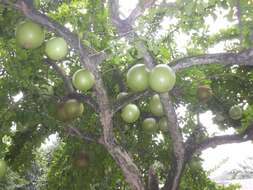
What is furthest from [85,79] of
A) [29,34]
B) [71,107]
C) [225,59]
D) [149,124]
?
[149,124]

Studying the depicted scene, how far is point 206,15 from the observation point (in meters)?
4.25

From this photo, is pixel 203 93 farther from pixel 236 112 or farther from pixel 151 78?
pixel 151 78

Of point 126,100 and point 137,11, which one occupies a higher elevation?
point 137,11

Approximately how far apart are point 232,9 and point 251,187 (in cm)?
1108

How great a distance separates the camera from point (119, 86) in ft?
16.5

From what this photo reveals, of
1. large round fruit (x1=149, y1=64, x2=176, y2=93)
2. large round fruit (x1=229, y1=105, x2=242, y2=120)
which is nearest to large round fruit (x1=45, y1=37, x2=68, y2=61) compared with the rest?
large round fruit (x1=149, y1=64, x2=176, y2=93)

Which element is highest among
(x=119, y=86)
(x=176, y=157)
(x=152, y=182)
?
(x=119, y=86)

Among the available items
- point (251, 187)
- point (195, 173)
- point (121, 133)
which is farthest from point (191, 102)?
point (251, 187)

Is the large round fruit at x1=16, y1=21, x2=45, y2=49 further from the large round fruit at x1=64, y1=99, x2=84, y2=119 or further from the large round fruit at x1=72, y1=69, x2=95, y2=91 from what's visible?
the large round fruit at x1=64, y1=99, x2=84, y2=119

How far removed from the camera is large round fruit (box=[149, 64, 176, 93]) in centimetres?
337

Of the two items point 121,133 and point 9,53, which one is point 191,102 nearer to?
point 121,133

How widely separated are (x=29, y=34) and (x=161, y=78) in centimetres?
112

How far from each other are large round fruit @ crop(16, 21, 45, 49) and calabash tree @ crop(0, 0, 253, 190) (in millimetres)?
32

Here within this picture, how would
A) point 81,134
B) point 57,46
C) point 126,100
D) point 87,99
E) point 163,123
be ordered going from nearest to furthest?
point 57,46 < point 126,100 < point 87,99 < point 81,134 < point 163,123
